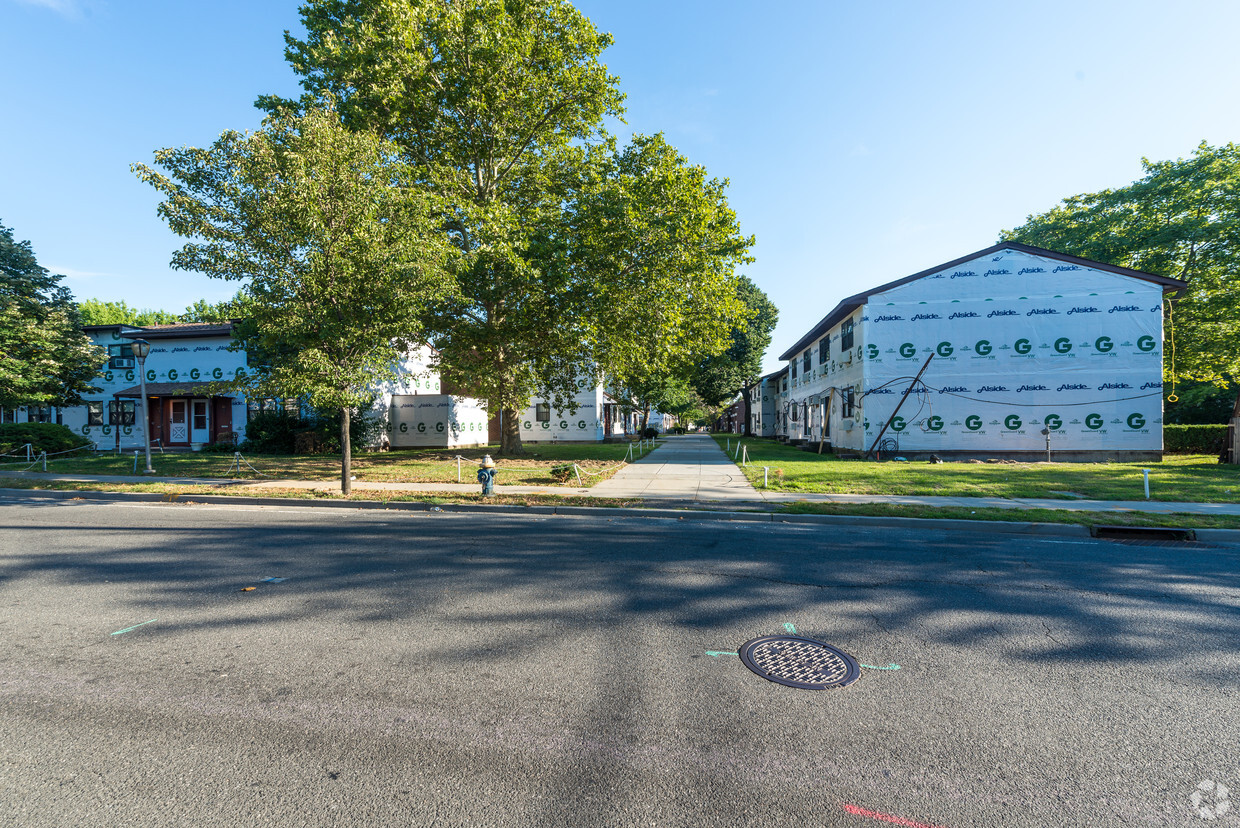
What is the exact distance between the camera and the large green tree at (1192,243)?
26531 millimetres

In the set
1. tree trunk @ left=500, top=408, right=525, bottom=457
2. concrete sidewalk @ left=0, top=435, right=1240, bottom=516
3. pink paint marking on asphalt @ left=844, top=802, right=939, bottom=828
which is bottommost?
pink paint marking on asphalt @ left=844, top=802, right=939, bottom=828

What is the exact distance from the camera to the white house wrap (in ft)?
67.9

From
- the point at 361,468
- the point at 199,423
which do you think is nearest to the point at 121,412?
the point at 199,423

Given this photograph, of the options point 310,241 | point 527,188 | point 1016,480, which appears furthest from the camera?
point 527,188

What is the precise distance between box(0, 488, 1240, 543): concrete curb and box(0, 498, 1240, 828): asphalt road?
7.69 feet

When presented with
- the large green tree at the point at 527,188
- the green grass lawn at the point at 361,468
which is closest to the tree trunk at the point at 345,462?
the green grass lawn at the point at 361,468

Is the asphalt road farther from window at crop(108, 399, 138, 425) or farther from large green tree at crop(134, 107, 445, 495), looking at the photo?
window at crop(108, 399, 138, 425)

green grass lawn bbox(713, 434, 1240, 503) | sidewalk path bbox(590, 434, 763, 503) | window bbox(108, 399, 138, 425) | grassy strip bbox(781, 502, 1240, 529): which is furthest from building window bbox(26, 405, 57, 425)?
grassy strip bbox(781, 502, 1240, 529)

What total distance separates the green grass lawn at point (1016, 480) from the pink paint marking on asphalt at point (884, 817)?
34.9 ft

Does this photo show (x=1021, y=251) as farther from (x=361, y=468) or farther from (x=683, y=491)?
(x=361, y=468)

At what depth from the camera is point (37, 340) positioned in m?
25.9

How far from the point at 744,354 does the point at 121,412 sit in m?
41.6

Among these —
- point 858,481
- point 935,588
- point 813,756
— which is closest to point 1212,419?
point 858,481

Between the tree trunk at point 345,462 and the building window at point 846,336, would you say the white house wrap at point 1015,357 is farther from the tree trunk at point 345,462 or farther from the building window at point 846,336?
the tree trunk at point 345,462
